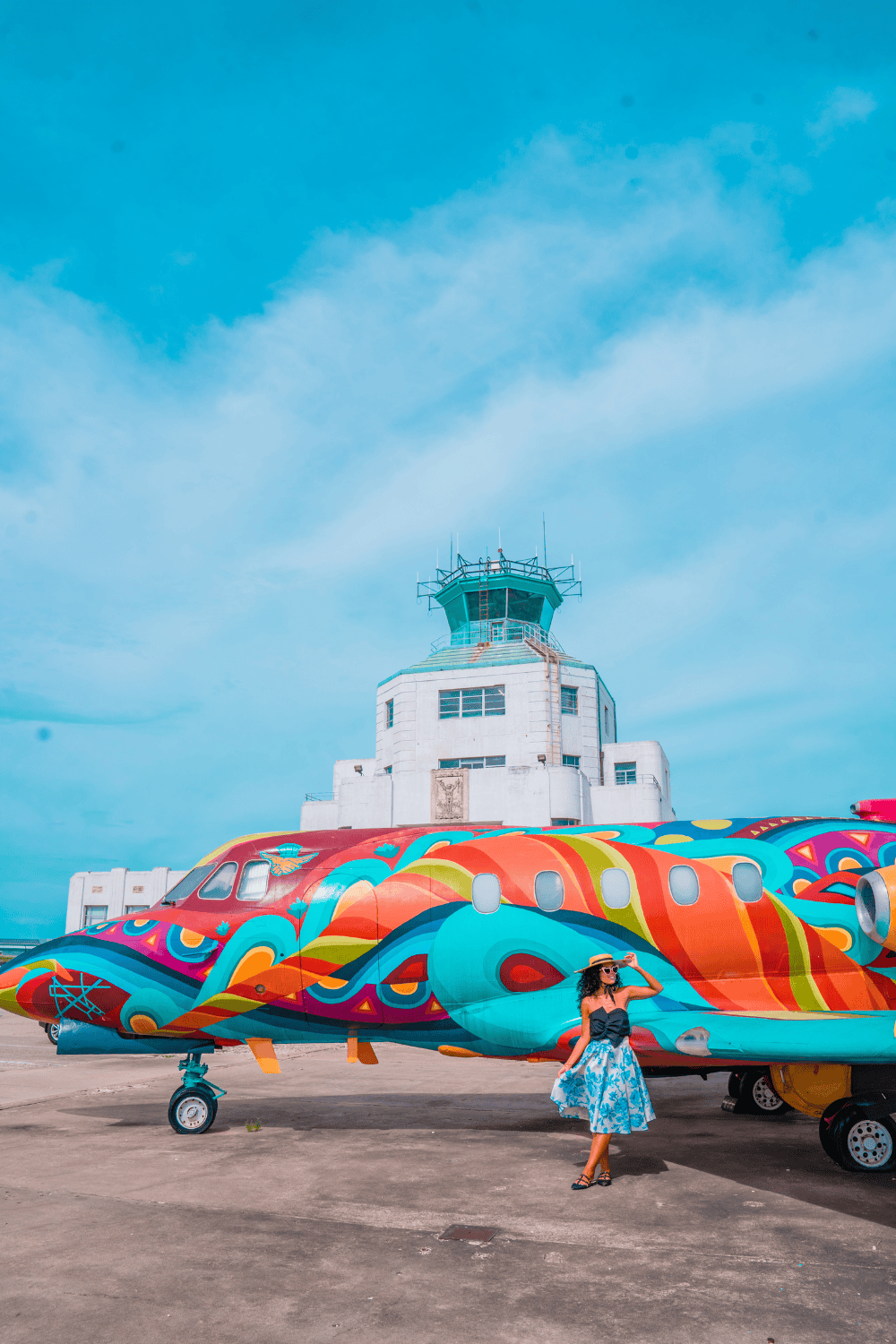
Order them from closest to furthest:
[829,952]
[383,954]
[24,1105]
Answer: [829,952]
[383,954]
[24,1105]

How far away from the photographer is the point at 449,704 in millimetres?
45844

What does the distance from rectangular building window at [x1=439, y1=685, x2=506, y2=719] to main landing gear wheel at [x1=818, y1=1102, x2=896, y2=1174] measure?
35410 millimetres

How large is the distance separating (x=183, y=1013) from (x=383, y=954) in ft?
A: 8.53

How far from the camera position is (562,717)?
44.4 meters

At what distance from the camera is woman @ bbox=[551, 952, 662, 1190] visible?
8.36 metres

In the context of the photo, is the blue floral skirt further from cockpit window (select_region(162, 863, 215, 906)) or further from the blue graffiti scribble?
the blue graffiti scribble

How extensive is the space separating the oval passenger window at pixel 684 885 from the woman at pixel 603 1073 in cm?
131

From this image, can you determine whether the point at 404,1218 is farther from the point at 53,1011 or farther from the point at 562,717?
the point at 562,717

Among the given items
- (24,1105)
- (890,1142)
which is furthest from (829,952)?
(24,1105)

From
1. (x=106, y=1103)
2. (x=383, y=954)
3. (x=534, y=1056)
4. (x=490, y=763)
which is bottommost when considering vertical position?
(x=106, y=1103)

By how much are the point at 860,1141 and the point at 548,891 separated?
4000 millimetres

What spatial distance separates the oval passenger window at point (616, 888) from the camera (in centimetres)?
1013

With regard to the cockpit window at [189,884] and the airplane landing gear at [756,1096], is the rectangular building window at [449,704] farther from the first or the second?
the cockpit window at [189,884]

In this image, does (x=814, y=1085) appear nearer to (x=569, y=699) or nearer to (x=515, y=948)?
(x=515, y=948)
